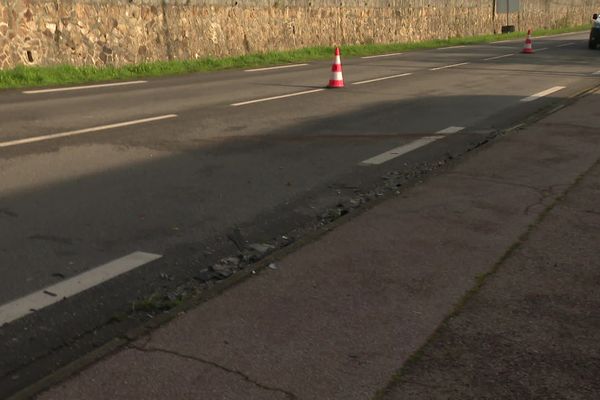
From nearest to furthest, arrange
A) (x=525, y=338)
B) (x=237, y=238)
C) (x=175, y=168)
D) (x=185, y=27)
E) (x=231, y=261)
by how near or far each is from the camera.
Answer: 1. (x=525, y=338)
2. (x=231, y=261)
3. (x=237, y=238)
4. (x=175, y=168)
5. (x=185, y=27)

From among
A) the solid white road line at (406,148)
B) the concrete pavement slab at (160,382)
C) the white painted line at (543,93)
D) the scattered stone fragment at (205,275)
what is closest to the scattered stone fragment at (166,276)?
the scattered stone fragment at (205,275)

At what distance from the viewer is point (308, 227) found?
197 inches

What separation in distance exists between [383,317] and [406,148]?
15.0 feet

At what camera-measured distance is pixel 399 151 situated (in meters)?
7.56

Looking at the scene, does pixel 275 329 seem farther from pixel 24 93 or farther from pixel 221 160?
pixel 24 93

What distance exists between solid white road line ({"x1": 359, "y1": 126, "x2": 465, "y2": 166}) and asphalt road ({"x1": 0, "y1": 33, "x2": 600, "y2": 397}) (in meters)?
0.08

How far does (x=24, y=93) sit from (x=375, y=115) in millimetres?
6946

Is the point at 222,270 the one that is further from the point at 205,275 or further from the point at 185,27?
the point at 185,27

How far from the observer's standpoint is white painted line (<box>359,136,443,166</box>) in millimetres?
7098

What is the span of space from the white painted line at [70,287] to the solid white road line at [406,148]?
3273 mm

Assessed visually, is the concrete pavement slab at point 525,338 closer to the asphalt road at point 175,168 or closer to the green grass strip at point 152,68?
the asphalt road at point 175,168

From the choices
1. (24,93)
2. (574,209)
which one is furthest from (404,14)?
(574,209)

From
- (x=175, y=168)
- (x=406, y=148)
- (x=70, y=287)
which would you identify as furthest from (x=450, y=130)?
(x=70, y=287)

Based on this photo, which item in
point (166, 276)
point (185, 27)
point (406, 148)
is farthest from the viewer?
point (185, 27)
